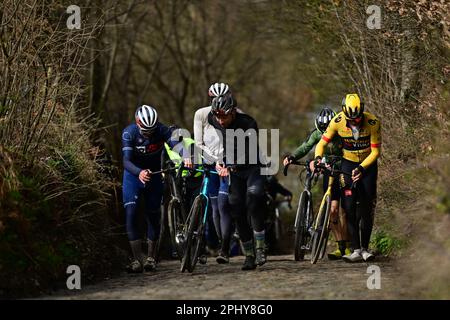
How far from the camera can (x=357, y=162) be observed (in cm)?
1420

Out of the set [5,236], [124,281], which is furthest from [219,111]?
[5,236]

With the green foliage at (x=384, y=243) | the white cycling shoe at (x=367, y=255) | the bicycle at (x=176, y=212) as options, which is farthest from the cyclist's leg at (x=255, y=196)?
the green foliage at (x=384, y=243)

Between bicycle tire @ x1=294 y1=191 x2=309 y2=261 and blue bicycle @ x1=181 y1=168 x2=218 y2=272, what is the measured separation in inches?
65.8

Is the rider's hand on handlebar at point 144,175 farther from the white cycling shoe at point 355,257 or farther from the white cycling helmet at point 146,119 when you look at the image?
the white cycling shoe at point 355,257

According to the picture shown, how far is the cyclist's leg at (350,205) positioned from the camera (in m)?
14.0

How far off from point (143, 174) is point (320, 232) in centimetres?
256

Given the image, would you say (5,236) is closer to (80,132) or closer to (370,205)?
(80,132)

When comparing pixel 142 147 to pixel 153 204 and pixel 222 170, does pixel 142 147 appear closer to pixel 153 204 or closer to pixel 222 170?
pixel 153 204

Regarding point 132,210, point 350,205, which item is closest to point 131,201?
point 132,210

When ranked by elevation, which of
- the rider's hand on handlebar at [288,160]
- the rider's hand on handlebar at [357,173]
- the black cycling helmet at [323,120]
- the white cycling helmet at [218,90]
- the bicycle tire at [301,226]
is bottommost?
the bicycle tire at [301,226]

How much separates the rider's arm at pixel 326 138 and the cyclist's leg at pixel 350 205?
0.37 meters

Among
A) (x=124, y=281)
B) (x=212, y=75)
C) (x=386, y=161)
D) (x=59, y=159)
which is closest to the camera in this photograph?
(x=124, y=281)

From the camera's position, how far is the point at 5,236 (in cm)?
1123
